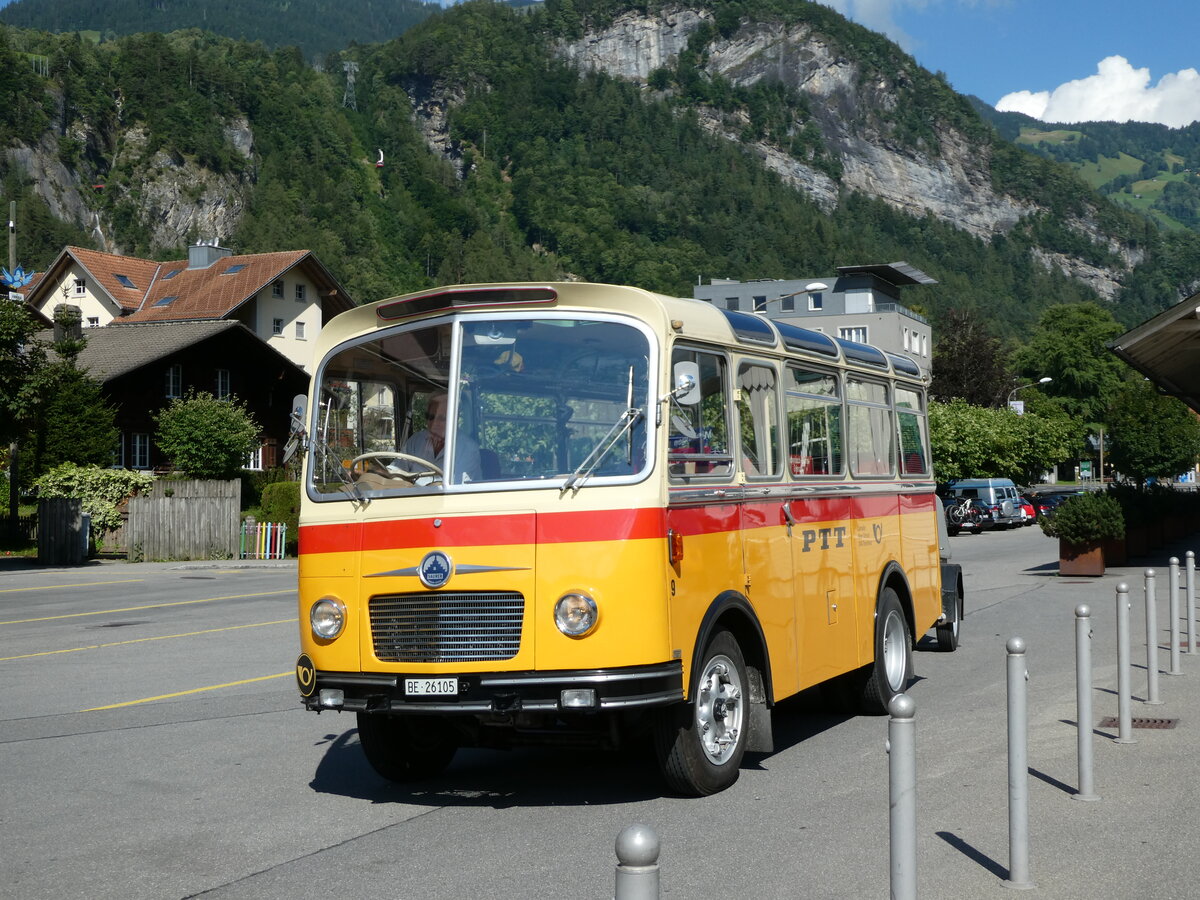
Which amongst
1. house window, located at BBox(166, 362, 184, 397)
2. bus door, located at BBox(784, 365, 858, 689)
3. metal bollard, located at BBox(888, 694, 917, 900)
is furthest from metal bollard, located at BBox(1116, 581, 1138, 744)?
house window, located at BBox(166, 362, 184, 397)

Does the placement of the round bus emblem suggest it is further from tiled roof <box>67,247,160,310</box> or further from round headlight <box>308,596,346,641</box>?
tiled roof <box>67,247,160,310</box>

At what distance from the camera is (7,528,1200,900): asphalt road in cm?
603

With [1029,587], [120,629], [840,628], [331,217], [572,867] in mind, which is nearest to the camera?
[572,867]

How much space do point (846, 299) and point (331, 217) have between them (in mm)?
63161

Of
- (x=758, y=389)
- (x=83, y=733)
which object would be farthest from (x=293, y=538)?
(x=758, y=389)

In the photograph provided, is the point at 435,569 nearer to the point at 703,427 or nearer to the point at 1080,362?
the point at 703,427

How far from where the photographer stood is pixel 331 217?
14775cm

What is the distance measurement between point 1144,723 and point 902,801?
5973 millimetres

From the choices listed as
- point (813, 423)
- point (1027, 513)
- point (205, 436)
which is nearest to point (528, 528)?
point (813, 423)

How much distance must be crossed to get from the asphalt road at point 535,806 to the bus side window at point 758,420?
1.84 metres

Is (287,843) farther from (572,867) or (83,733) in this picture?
(83,733)

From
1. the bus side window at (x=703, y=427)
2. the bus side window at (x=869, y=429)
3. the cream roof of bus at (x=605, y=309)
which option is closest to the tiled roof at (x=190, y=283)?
the bus side window at (x=869, y=429)

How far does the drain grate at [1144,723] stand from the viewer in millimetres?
9672

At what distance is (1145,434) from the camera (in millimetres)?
59438
